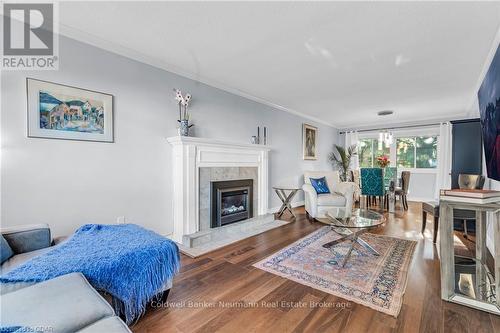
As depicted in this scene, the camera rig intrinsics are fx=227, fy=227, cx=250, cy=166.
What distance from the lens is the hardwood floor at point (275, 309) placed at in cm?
153

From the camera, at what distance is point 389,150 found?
678 centimetres

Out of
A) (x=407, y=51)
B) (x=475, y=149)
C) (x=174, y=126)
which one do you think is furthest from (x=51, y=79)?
(x=475, y=149)

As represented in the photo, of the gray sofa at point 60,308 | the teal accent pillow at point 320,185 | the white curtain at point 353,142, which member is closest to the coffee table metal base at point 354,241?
the teal accent pillow at point 320,185

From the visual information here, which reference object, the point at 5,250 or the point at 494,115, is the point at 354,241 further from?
the point at 5,250

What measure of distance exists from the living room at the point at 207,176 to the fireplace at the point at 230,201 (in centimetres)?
4

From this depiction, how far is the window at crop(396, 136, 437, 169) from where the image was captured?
616 centimetres

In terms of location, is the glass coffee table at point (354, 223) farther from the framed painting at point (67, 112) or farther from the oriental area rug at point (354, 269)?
the framed painting at point (67, 112)

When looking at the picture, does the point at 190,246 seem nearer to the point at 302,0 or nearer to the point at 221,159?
the point at 221,159

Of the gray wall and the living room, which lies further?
the gray wall

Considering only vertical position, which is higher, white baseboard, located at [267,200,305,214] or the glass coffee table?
the glass coffee table

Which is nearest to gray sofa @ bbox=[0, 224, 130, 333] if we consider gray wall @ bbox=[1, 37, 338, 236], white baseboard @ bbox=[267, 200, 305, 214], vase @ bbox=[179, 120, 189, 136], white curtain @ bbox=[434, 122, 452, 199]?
gray wall @ bbox=[1, 37, 338, 236]

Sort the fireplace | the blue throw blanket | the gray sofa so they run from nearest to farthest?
the gray sofa → the blue throw blanket → the fireplace

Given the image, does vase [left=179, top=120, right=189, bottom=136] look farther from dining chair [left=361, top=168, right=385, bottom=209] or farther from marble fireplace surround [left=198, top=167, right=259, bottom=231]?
dining chair [left=361, top=168, right=385, bottom=209]

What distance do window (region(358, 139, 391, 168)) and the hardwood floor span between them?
4973 mm
